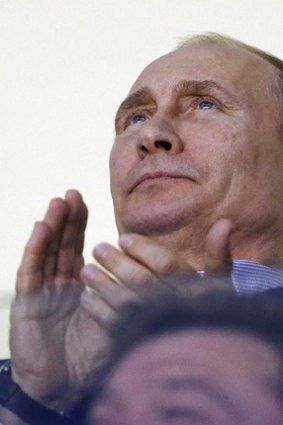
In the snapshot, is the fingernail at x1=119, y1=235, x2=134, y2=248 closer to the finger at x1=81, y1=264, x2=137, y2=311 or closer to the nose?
the finger at x1=81, y1=264, x2=137, y2=311

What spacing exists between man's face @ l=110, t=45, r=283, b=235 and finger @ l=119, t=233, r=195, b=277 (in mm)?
345

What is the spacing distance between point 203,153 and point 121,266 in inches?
17.6

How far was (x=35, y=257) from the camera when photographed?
630 millimetres

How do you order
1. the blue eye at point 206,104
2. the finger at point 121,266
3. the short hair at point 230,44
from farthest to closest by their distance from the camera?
1. the short hair at point 230,44
2. the blue eye at point 206,104
3. the finger at point 121,266

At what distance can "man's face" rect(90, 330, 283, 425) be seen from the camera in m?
0.35

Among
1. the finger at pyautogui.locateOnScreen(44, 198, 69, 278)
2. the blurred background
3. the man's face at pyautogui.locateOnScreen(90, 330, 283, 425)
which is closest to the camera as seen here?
the man's face at pyautogui.locateOnScreen(90, 330, 283, 425)

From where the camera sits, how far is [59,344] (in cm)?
50

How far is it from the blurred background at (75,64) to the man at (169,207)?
1.11ft

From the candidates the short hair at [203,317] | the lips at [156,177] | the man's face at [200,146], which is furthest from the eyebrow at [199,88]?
the short hair at [203,317]

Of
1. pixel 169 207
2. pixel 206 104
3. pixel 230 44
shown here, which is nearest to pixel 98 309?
pixel 169 207

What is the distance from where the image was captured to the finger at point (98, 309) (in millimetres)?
423

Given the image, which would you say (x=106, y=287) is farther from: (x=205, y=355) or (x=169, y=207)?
(x=169, y=207)

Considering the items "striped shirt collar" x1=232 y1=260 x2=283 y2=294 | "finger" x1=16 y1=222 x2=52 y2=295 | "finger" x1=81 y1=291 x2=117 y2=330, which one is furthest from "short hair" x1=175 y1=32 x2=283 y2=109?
"finger" x1=81 y1=291 x2=117 y2=330

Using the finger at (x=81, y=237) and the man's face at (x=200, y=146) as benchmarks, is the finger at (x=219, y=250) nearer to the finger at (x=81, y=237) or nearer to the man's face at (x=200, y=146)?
the finger at (x=81, y=237)
